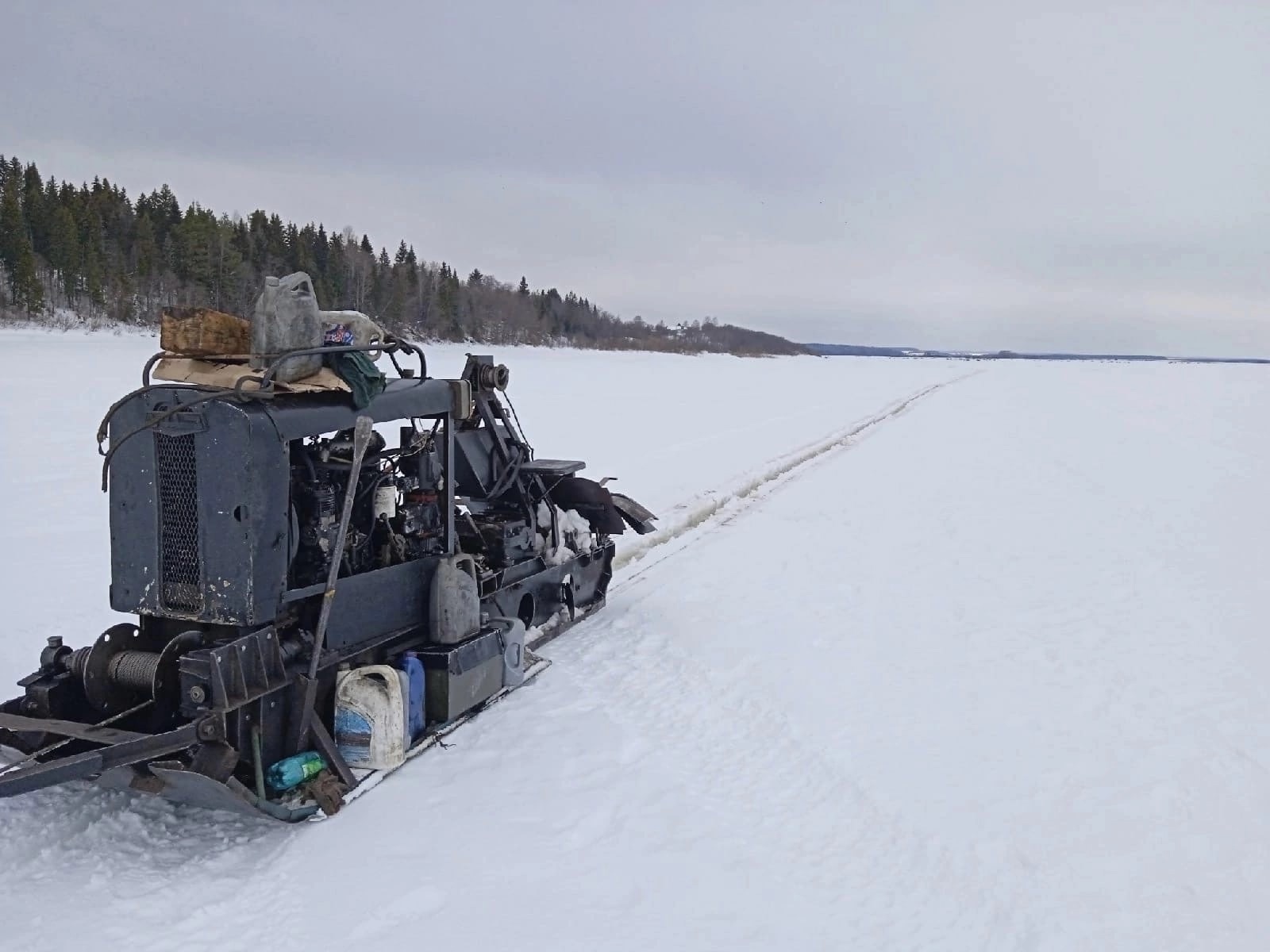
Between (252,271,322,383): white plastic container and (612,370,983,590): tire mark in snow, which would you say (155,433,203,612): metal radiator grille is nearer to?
(252,271,322,383): white plastic container

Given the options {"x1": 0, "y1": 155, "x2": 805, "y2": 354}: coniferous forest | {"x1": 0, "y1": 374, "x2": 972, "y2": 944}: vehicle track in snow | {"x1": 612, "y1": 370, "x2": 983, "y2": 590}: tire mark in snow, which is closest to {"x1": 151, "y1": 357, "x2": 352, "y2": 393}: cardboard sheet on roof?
{"x1": 0, "y1": 374, "x2": 972, "y2": 944}: vehicle track in snow

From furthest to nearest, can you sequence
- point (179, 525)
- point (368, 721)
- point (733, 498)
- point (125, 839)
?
point (733, 498), point (368, 721), point (179, 525), point (125, 839)

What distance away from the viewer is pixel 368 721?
16.3ft

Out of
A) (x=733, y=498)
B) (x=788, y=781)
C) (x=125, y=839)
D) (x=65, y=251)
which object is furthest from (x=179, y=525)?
(x=65, y=251)

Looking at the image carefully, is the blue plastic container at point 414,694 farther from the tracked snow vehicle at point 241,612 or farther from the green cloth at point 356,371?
the green cloth at point 356,371

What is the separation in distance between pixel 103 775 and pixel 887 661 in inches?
197

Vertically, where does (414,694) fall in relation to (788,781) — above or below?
above

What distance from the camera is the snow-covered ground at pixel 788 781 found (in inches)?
155

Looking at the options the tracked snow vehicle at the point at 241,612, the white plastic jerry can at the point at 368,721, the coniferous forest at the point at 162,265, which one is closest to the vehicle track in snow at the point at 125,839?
the tracked snow vehicle at the point at 241,612

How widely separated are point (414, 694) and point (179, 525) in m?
1.52

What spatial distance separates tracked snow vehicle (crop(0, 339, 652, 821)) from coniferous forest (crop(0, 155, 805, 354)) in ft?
148

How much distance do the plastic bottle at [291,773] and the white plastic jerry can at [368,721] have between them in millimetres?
334

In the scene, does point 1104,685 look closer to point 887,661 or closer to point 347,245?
point 887,661

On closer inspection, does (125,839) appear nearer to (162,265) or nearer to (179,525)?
(179,525)
